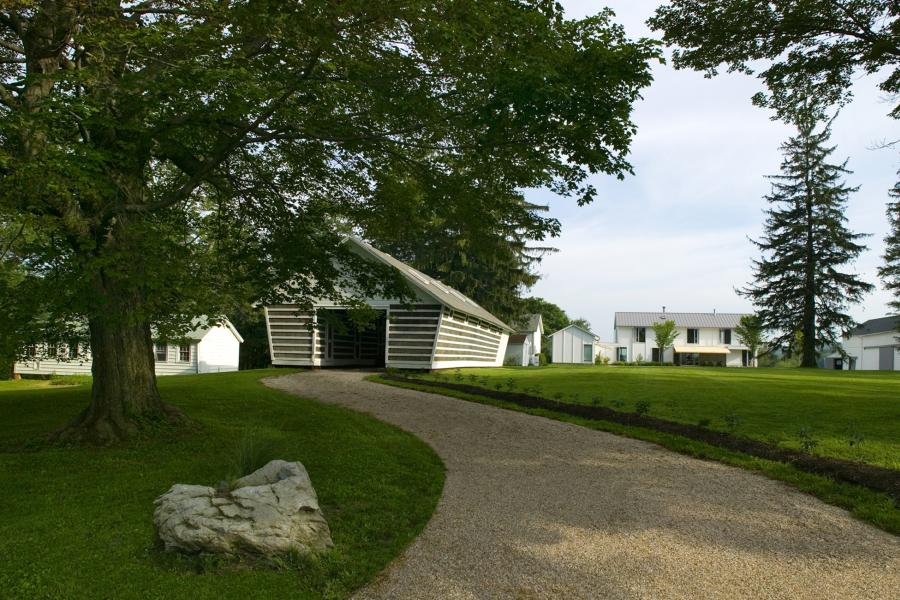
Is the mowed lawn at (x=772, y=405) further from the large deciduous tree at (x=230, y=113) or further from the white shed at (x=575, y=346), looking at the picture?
the white shed at (x=575, y=346)

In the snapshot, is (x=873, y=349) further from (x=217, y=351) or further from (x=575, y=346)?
(x=217, y=351)

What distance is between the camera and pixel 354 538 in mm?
5590

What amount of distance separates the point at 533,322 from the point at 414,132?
47.9 meters

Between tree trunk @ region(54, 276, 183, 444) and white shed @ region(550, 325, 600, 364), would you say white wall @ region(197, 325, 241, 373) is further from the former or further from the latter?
white shed @ region(550, 325, 600, 364)

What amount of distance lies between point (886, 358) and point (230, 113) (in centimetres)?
5273

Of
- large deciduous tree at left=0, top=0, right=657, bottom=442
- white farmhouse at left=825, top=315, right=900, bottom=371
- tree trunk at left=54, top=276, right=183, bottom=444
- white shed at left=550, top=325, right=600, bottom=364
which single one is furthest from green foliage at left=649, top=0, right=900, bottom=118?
white shed at left=550, top=325, right=600, bottom=364

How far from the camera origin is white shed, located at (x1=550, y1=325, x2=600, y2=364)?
5456 cm

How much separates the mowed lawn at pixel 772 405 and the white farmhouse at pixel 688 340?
36.2m

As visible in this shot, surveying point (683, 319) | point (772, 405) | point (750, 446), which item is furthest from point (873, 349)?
point (750, 446)

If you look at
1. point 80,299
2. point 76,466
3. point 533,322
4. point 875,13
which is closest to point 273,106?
point 80,299

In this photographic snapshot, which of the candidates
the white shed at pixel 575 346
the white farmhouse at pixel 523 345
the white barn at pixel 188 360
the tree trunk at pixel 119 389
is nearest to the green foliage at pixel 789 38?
the tree trunk at pixel 119 389

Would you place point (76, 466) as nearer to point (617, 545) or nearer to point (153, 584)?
point (153, 584)

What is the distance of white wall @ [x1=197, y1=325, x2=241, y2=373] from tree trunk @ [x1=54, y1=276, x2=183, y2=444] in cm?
2408

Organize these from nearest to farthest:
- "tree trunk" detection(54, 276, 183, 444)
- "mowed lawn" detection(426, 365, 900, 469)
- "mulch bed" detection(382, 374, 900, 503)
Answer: "mulch bed" detection(382, 374, 900, 503), "mowed lawn" detection(426, 365, 900, 469), "tree trunk" detection(54, 276, 183, 444)
